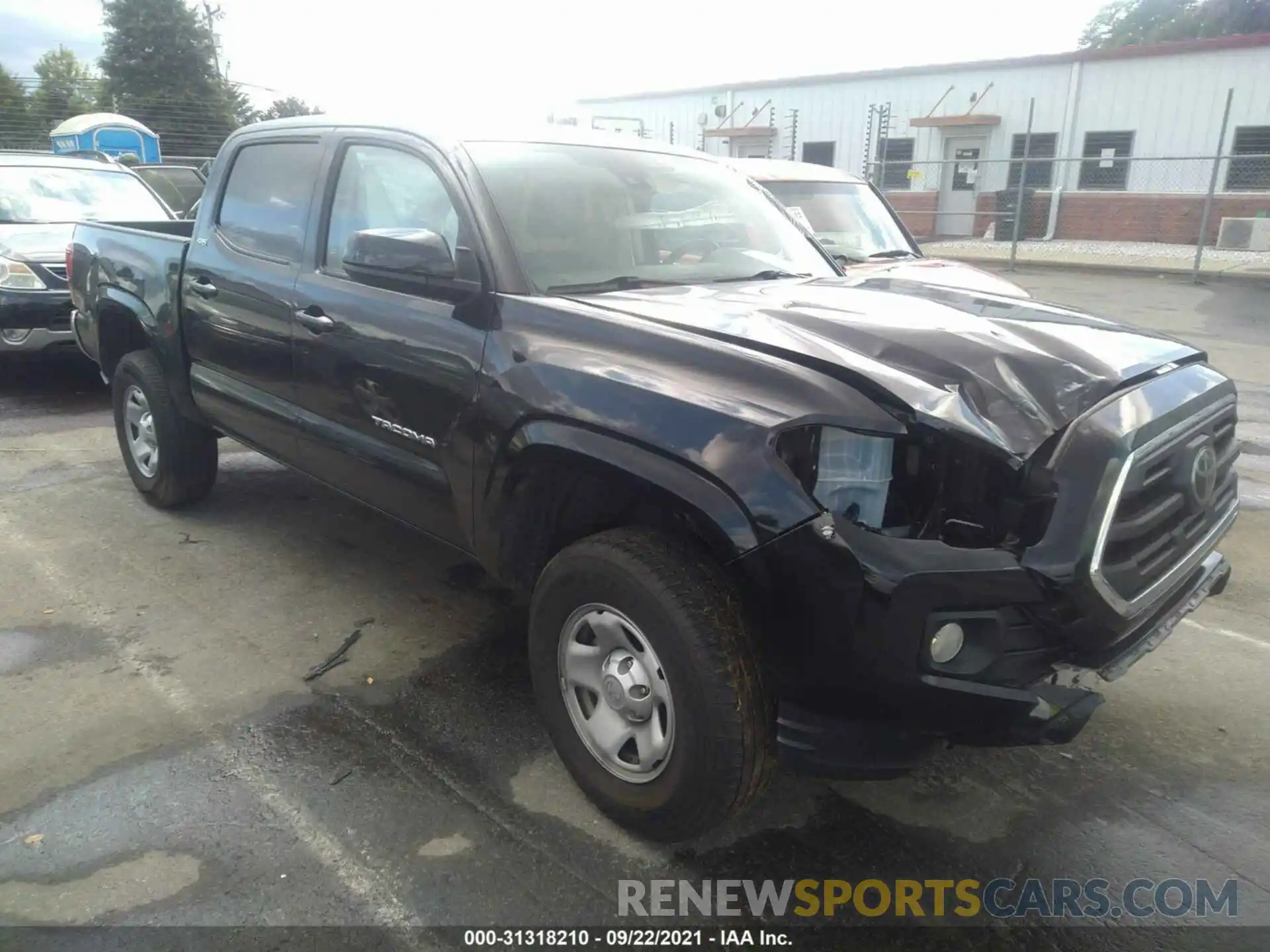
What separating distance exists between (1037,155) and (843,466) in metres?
24.7

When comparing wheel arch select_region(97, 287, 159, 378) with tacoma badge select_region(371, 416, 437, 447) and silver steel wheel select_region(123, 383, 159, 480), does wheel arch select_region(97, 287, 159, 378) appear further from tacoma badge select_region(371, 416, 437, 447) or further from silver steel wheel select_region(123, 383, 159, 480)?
tacoma badge select_region(371, 416, 437, 447)

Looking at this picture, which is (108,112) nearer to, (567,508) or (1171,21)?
(567,508)

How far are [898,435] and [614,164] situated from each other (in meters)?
1.91

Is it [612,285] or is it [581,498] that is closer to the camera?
[581,498]

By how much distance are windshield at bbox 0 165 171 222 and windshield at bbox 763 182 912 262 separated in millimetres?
5796

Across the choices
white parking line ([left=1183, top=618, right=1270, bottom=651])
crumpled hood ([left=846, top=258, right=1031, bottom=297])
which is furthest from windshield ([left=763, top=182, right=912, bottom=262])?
white parking line ([left=1183, top=618, right=1270, bottom=651])

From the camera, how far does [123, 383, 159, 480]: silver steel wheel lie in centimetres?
502

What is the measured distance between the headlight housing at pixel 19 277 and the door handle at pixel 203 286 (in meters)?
4.04

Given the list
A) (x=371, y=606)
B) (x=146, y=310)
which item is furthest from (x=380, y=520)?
(x=146, y=310)

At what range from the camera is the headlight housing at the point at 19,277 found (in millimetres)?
7375

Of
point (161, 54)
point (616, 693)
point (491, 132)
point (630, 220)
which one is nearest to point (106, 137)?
point (491, 132)

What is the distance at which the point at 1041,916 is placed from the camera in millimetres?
2418

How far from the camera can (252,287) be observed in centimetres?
394

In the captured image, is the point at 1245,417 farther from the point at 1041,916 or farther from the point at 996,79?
the point at 996,79
